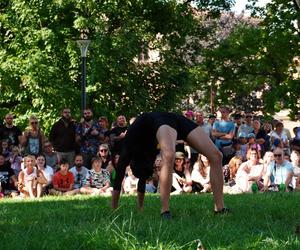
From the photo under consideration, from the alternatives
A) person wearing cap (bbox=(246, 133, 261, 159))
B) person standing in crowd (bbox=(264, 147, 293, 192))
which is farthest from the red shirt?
person standing in crowd (bbox=(264, 147, 293, 192))

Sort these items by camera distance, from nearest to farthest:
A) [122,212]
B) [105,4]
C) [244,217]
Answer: [244,217]
[122,212]
[105,4]

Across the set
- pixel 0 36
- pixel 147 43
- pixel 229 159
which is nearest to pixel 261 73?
pixel 147 43

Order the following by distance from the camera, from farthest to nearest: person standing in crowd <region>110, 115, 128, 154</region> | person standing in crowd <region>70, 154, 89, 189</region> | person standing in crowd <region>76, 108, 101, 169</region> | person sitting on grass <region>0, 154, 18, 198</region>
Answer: person standing in crowd <region>76, 108, 101, 169</region> < person standing in crowd <region>110, 115, 128, 154</region> < person sitting on grass <region>0, 154, 18, 198</region> < person standing in crowd <region>70, 154, 89, 189</region>

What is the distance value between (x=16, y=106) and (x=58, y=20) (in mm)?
3719

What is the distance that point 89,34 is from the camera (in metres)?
25.8

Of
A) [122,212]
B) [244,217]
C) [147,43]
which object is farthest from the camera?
[147,43]

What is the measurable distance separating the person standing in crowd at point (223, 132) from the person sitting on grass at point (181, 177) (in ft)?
6.01

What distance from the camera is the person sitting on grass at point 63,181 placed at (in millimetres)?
14383

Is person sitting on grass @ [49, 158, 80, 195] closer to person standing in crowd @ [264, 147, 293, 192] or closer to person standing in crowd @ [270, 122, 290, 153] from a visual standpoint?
person standing in crowd @ [264, 147, 293, 192]

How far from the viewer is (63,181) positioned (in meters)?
14.5

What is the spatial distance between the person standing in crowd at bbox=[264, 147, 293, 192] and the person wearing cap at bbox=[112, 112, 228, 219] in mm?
6820

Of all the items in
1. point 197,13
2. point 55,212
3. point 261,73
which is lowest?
point 55,212

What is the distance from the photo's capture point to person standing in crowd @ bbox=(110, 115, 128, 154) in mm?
15672

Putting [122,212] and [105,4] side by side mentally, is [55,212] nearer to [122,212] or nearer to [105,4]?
[122,212]
